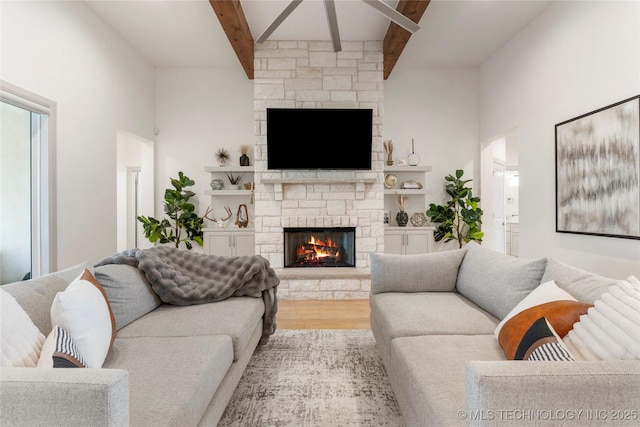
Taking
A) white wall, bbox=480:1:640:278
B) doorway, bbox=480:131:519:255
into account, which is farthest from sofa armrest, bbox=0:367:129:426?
doorway, bbox=480:131:519:255

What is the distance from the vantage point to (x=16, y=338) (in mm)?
1051

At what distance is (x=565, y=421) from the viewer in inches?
33.3

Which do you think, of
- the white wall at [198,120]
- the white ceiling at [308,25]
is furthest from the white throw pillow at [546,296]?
the white wall at [198,120]

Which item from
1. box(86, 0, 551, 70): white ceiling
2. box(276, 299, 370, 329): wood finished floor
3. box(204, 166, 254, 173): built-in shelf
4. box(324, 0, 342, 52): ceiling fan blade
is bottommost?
box(276, 299, 370, 329): wood finished floor

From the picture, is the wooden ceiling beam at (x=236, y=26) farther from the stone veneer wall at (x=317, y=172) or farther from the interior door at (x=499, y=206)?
Answer: the interior door at (x=499, y=206)

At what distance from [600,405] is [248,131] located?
4874mm

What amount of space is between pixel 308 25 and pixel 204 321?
3475 mm

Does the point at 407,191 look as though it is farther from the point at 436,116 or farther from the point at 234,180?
the point at 234,180

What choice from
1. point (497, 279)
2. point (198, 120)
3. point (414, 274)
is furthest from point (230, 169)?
point (497, 279)

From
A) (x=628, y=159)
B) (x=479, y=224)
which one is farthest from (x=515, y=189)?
(x=628, y=159)

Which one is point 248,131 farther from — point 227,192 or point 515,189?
point 515,189

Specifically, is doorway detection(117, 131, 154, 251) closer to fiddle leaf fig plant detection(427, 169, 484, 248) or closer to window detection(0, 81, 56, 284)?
window detection(0, 81, 56, 284)

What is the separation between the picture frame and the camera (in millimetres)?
2546

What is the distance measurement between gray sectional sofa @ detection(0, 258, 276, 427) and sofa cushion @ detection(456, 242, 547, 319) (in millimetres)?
1413
